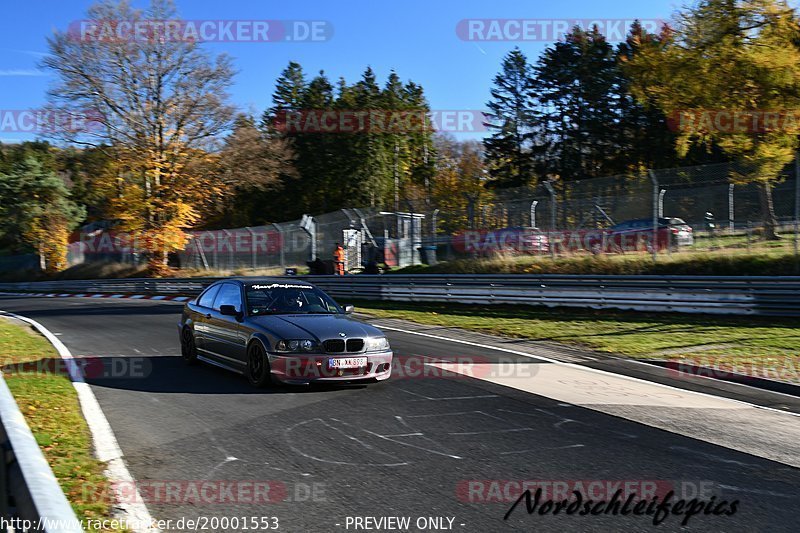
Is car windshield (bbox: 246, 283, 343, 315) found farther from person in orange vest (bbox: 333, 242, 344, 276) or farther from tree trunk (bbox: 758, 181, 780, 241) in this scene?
person in orange vest (bbox: 333, 242, 344, 276)

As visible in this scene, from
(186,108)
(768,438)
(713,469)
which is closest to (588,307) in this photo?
(768,438)

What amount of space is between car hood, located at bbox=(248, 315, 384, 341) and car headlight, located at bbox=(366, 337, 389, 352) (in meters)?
0.07

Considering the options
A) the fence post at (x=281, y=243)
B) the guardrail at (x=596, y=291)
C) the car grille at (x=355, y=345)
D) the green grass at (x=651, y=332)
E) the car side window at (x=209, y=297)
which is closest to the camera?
the car grille at (x=355, y=345)

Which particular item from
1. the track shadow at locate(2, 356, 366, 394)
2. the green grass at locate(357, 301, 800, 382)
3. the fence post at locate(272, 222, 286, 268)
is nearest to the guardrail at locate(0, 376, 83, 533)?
the track shadow at locate(2, 356, 366, 394)

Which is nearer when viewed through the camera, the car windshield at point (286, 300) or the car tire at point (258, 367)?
the car tire at point (258, 367)

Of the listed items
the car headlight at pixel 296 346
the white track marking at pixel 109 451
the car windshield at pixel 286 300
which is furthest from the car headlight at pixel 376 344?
the white track marking at pixel 109 451

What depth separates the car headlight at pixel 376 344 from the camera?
8.78m

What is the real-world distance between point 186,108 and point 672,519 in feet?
126

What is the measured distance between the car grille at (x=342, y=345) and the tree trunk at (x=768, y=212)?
1239cm

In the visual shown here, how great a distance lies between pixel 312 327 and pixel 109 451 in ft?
10.6

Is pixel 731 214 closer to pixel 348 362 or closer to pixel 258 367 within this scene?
pixel 348 362

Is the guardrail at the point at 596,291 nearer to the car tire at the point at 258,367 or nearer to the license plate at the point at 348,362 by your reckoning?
the license plate at the point at 348,362

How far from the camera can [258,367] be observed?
346 inches

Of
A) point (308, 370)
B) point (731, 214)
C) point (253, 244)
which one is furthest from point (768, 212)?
point (253, 244)
